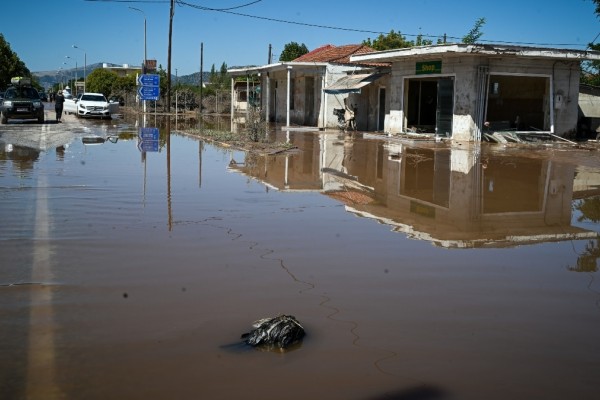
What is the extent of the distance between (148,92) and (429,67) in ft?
96.0

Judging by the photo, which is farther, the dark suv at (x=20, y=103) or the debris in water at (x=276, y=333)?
the dark suv at (x=20, y=103)

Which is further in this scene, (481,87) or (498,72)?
(498,72)

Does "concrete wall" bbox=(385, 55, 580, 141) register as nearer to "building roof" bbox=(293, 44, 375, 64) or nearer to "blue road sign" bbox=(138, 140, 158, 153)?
"building roof" bbox=(293, 44, 375, 64)

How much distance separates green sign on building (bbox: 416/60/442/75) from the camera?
26594 mm

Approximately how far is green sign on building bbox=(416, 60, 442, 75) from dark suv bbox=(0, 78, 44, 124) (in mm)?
19860

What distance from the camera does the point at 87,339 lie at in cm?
439

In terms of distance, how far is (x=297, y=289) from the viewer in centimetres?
573

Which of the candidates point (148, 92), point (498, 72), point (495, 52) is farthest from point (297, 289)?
point (148, 92)

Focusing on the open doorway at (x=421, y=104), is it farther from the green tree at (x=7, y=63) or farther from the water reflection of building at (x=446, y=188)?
the green tree at (x=7, y=63)

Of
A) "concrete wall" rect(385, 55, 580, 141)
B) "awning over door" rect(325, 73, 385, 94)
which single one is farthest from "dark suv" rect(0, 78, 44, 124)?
"concrete wall" rect(385, 55, 580, 141)

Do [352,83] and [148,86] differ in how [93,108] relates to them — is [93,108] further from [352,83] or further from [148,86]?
[352,83]

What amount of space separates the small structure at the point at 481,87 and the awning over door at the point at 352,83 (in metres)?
1.28

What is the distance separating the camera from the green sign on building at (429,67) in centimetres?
2659

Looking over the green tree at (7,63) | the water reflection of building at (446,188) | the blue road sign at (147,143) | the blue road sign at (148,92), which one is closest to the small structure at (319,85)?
the blue road sign at (148,92)
